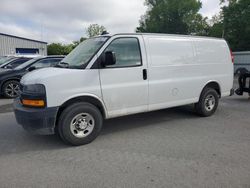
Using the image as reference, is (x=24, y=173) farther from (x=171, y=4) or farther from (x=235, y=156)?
(x=171, y=4)

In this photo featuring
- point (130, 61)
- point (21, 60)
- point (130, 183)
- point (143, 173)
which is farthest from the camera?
point (21, 60)

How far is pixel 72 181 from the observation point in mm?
2781

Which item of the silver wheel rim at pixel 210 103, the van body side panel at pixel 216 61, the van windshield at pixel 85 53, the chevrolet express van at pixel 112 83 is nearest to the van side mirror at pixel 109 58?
the chevrolet express van at pixel 112 83

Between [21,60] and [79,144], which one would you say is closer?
[79,144]

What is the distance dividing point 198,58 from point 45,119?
381 cm

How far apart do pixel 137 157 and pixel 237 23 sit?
93.7 feet

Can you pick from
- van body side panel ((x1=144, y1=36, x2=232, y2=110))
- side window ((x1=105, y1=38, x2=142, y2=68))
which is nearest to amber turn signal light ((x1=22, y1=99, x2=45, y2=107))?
side window ((x1=105, y1=38, x2=142, y2=68))

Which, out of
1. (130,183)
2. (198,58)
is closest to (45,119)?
(130,183)

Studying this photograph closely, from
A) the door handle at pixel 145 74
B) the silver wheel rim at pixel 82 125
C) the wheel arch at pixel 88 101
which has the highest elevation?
the door handle at pixel 145 74

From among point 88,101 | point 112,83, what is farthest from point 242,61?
point 88,101

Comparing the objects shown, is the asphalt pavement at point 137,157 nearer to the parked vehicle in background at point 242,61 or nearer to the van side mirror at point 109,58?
the van side mirror at point 109,58

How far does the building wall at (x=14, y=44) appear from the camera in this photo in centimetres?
3094

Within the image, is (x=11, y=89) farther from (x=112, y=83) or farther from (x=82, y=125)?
(x=112, y=83)

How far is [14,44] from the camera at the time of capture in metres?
32.5
